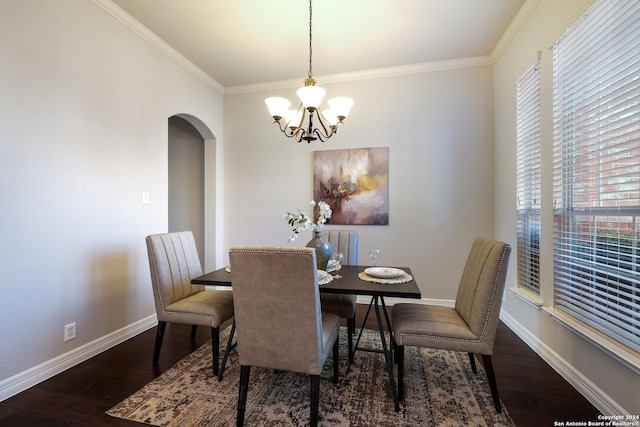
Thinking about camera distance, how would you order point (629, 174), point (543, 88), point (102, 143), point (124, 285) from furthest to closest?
point (124, 285), point (102, 143), point (543, 88), point (629, 174)

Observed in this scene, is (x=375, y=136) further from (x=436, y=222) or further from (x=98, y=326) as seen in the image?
(x=98, y=326)

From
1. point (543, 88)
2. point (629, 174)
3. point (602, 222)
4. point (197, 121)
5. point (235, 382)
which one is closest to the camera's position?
point (629, 174)

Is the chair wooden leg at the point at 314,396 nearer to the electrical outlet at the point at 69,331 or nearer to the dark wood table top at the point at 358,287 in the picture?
the dark wood table top at the point at 358,287

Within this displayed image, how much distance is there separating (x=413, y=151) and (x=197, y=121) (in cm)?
269

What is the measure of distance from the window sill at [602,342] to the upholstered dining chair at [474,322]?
555 millimetres

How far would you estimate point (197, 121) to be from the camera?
11.8ft

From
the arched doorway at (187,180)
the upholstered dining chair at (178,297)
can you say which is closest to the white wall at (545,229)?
the upholstered dining chair at (178,297)

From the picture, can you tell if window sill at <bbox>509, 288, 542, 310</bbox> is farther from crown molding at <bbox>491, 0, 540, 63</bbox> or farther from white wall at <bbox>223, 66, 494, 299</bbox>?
crown molding at <bbox>491, 0, 540, 63</bbox>

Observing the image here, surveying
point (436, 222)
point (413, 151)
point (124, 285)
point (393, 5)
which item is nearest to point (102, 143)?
point (124, 285)

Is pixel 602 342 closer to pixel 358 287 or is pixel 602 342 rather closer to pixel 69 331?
pixel 358 287

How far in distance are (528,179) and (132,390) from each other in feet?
11.2

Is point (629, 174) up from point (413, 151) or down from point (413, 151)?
down

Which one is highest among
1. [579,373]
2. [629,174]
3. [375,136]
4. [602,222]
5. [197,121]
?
[197,121]

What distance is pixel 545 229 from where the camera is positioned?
2.18 metres
